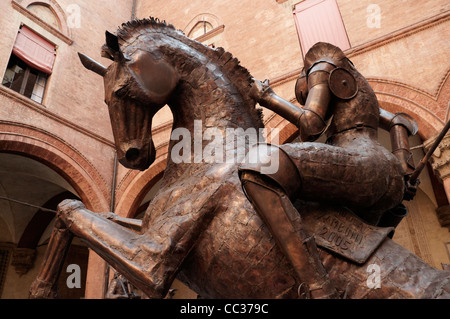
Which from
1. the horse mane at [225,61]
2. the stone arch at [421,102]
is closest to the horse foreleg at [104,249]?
the horse mane at [225,61]

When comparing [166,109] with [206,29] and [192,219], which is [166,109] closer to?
[206,29]

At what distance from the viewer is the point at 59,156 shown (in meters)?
7.93

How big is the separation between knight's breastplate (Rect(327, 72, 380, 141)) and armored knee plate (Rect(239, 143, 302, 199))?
507 mm

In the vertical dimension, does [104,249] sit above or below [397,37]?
below

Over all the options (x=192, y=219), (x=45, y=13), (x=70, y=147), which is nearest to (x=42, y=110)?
(x=70, y=147)

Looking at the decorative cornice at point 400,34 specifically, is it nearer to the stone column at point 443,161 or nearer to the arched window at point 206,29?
the stone column at point 443,161

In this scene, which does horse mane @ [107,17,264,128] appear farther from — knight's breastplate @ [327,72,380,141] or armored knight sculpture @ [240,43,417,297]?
knight's breastplate @ [327,72,380,141]

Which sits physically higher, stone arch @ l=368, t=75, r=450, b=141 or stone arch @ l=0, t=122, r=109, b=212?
stone arch @ l=0, t=122, r=109, b=212

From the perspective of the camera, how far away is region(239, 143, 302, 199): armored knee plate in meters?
1.09

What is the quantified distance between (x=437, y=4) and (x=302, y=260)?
25.3 feet

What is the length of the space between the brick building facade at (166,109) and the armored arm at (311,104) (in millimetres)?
5150

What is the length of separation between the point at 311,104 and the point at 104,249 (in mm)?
1028

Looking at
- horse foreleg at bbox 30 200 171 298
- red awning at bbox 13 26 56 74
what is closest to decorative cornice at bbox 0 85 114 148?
red awning at bbox 13 26 56 74
